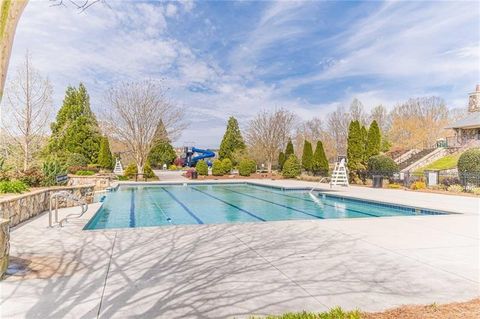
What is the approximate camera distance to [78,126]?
2938 centimetres

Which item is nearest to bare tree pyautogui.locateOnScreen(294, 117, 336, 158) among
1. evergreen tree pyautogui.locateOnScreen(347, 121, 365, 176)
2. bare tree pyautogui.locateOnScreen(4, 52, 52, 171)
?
evergreen tree pyautogui.locateOnScreen(347, 121, 365, 176)

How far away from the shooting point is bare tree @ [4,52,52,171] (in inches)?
714

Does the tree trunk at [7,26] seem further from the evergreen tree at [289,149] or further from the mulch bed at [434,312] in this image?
the evergreen tree at [289,149]

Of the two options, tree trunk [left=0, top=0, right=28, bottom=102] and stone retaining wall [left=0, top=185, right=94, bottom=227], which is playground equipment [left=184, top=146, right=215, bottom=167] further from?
tree trunk [left=0, top=0, right=28, bottom=102]

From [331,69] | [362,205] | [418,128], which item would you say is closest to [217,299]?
[362,205]

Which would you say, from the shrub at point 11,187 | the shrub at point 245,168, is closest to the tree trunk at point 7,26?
the shrub at point 11,187

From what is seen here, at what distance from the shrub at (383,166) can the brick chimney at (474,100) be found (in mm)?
18511

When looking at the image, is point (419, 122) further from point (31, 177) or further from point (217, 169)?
point (31, 177)

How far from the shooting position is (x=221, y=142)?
1511 inches

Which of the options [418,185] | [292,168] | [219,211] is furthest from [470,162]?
[219,211]

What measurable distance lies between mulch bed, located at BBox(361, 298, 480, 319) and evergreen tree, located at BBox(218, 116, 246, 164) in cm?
3429

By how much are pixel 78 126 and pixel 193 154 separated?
19949 mm

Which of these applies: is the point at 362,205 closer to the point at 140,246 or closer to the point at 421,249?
the point at 421,249

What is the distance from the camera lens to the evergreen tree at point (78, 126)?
2878 cm
